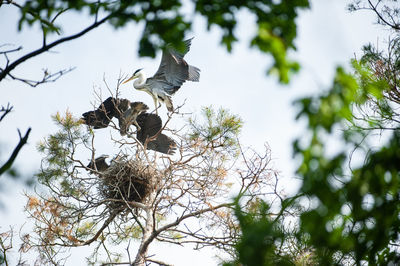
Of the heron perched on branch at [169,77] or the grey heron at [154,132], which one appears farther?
the heron perched on branch at [169,77]

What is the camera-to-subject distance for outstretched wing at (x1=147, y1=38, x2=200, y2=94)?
6.82 m

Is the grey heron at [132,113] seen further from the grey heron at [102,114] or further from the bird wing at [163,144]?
the bird wing at [163,144]

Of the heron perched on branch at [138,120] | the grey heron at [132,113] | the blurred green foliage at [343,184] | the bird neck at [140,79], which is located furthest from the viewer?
the bird neck at [140,79]

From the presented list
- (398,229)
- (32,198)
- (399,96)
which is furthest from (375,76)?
(32,198)

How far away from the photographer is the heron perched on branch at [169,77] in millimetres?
6824

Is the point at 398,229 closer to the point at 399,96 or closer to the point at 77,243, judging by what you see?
the point at 399,96

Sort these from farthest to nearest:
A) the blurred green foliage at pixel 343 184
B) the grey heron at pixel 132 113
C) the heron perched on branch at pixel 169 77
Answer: the heron perched on branch at pixel 169 77, the grey heron at pixel 132 113, the blurred green foliage at pixel 343 184

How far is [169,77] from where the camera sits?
7023 millimetres

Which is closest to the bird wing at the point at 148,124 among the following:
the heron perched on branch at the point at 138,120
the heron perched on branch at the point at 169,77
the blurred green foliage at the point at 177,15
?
the heron perched on branch at the point at 138,120

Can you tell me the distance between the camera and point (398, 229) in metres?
1.81

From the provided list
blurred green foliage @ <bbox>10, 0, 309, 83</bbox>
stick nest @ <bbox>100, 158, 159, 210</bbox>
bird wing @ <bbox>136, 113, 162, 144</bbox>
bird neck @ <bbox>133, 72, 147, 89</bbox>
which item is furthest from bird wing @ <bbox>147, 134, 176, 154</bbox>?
blurred green foliage @ <bbox>10, 0, 309, 83</bbox>

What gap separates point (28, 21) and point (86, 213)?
365 centimetres

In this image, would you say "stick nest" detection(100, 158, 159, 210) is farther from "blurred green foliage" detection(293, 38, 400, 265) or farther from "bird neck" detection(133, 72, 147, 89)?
"blurred green foliage" detection(293, 38, 400, 265)

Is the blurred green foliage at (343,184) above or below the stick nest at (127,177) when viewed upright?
below
